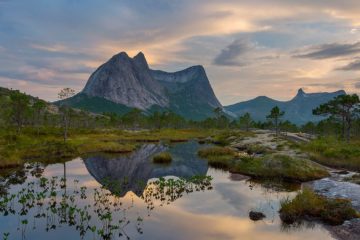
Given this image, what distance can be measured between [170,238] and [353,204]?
59.0 feet

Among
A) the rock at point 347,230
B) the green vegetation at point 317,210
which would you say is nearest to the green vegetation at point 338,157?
the green vegetation at point 317,210

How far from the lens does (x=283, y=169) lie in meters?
45.9

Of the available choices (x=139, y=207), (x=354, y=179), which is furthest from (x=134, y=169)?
(x=354, y=179)

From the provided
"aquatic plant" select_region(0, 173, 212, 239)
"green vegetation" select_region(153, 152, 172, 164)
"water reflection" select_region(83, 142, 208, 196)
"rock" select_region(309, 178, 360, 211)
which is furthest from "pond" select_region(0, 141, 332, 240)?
"green vegetation" select_region(153, 152, 172, 164)

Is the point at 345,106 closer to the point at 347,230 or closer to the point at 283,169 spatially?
the point at 283,169

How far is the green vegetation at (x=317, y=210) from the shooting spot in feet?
86.3

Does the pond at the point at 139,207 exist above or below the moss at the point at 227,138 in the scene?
below

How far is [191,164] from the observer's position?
6038cm

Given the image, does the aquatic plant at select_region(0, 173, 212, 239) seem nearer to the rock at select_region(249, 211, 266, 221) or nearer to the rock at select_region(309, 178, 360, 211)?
the rock at select_region(249, 211, 266, 221)

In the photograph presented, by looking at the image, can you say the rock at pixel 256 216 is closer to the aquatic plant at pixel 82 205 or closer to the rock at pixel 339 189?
the rock at pixel 339 189

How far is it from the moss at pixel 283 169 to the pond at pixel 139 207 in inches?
110

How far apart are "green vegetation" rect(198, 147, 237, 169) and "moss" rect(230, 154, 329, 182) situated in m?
7.49

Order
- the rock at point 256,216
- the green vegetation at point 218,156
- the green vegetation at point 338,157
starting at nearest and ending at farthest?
the rock at point 256,216
the green vegetation at point 338,157
the green vegetation at point 218,156

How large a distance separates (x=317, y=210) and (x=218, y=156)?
38487mm
